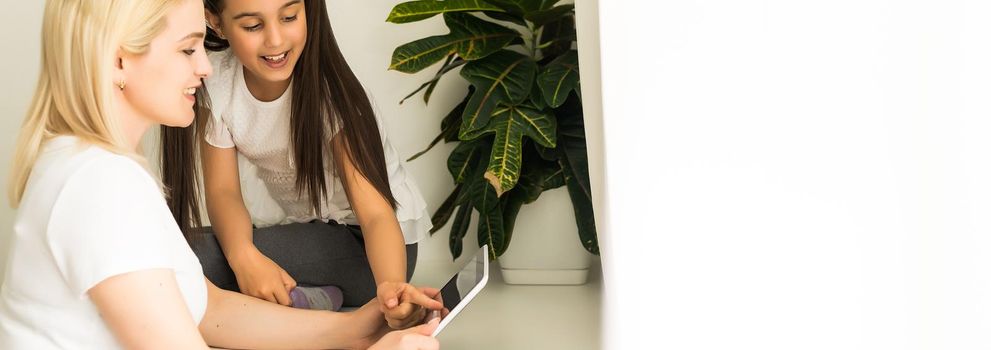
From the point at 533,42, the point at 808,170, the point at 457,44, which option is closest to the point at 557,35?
the point at 533,42

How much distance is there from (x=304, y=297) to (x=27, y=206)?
909mm

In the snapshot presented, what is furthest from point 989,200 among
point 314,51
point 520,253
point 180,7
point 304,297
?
point 520,253

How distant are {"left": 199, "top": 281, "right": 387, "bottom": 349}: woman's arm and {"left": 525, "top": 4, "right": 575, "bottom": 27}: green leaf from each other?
0.92 metres

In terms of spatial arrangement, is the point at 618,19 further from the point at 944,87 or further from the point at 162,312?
the point at 162,312

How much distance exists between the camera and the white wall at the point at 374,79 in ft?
8.83

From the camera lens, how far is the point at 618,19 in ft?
3.56

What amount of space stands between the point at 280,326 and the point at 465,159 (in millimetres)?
867

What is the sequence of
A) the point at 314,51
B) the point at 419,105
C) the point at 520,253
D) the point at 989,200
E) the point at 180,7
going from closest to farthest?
1. the point at 989,200
2. the point at 180,7
3. the point at 314,51
4. the point at 520,253
5. the point at 419,105

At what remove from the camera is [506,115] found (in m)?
2.31

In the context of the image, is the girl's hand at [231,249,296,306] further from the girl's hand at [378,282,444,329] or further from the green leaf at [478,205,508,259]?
the green leaf at [478,205,508,259]

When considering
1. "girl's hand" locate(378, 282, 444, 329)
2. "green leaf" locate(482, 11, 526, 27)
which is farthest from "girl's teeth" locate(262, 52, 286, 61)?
"green leaf" locate(482, 11, 526, 27)

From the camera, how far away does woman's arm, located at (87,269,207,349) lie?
106cm

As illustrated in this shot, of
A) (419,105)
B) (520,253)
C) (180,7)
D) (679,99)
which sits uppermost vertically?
(180,7)

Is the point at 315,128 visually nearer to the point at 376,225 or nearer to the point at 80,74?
the point at 376,225
